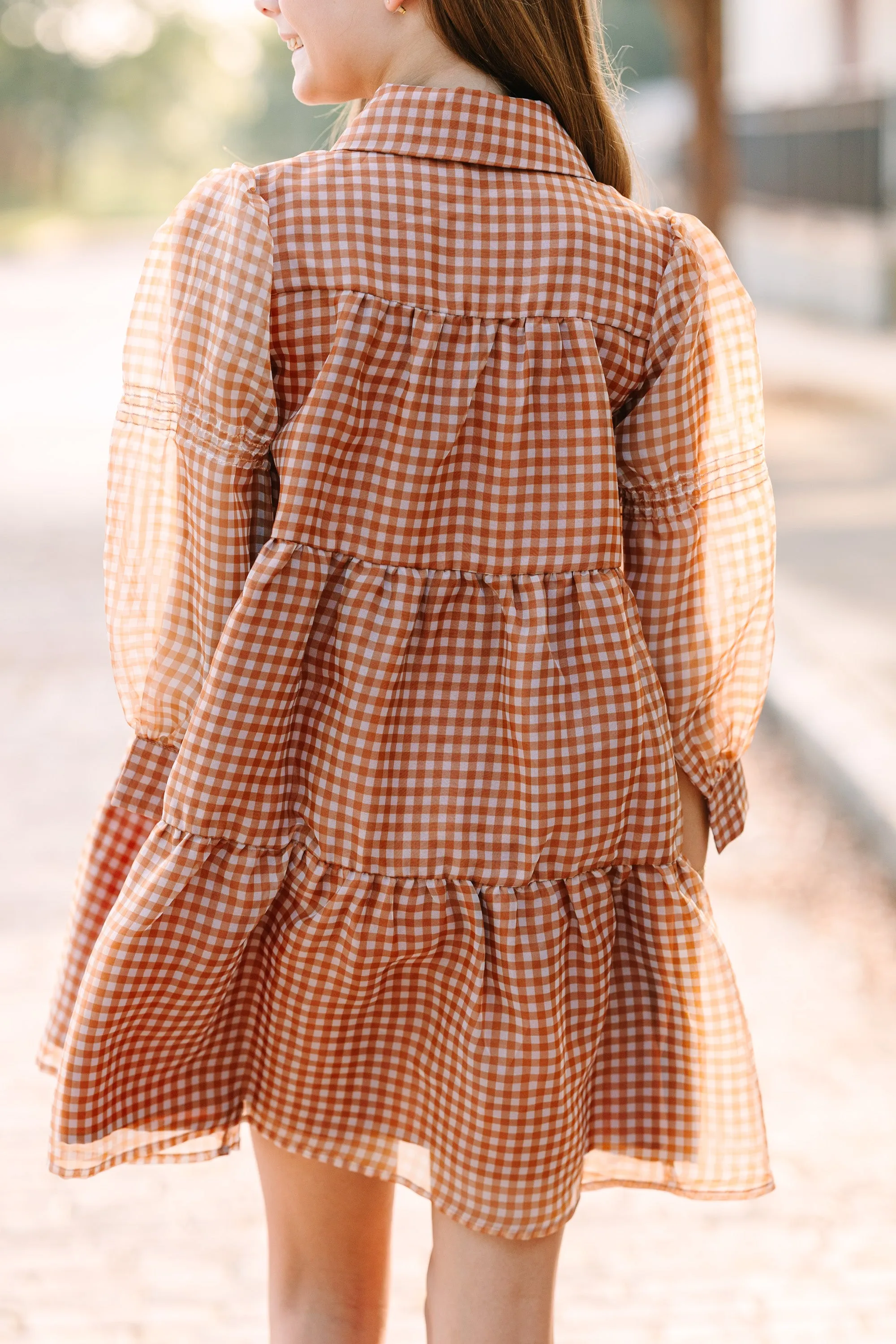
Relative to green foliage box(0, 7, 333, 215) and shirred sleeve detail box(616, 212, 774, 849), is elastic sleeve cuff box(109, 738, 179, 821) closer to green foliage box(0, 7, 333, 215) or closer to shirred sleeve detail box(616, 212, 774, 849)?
shirred sleeve detail box(616, 212, 774, 849)

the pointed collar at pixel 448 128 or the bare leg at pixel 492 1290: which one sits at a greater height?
the pointed collar at pixel 448 128

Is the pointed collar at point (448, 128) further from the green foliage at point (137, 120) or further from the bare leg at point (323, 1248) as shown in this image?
the green foliage at point (137, 120)

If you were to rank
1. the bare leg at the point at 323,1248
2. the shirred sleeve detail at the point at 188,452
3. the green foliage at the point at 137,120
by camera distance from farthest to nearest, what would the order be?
the green foliage at the point at 137,120 → the bare leg at the point at 323,1248 → the shirred sleeve detail at the point at 188,452

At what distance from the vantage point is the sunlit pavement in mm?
2250

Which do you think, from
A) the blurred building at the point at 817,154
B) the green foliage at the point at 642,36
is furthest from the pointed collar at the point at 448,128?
the green foliage at the point at 642,36

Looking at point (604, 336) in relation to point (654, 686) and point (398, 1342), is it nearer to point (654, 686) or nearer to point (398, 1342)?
point (654, 686)

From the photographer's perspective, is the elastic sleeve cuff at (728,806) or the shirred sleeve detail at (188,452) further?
the elastic sleeve cuff at (728,806)

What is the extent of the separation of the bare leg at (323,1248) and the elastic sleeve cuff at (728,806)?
19.5 inches

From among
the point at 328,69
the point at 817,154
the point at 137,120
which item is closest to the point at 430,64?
the point at 328,69

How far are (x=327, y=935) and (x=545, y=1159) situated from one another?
0.29 meters

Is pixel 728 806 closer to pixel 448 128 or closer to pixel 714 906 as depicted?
pixel 448 128

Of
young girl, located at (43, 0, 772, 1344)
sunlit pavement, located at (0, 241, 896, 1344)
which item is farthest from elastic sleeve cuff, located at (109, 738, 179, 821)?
sunlit pavement, located at (0, 241, 896, 1344)

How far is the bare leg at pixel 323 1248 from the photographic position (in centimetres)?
155

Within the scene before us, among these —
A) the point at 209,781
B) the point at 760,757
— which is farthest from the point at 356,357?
the point at 760,757
